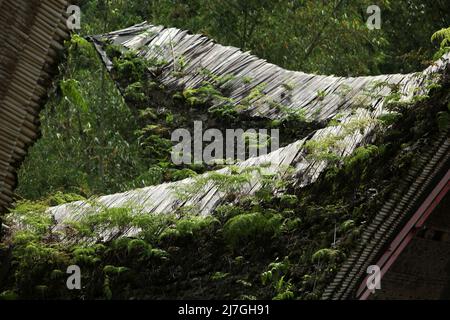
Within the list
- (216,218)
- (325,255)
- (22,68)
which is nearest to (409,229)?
(325,255)

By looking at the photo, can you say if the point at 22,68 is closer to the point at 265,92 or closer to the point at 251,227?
the point at 251,227

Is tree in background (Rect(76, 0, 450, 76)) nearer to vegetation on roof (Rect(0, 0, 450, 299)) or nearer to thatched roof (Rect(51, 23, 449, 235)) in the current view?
thatched roof (Rect(51, 23, 449, 235))

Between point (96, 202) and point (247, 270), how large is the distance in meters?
2.52

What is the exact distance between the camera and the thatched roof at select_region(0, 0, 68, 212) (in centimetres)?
753

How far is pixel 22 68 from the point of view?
25.0 feet

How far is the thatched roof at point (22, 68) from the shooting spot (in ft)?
24.7

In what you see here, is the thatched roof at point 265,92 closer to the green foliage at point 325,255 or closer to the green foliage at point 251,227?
the green foliage at point 251,227

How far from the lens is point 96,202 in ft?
34.8

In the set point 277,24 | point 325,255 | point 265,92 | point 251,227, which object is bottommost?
point 325,255

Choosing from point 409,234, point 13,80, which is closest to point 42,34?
point 13,80

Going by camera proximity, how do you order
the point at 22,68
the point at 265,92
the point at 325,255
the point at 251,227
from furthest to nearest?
the point at 265,92 < the point at 251,227 < the point at 325,255 < the point at 22,68

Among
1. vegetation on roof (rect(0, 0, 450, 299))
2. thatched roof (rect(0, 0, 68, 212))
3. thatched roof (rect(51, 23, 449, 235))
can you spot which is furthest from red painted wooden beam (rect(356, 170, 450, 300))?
thatched roof (rect(0, 0, 68, 212))

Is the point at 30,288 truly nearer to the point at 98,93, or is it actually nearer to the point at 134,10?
the point at 98,93

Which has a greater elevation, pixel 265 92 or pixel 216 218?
pixel 265 92
